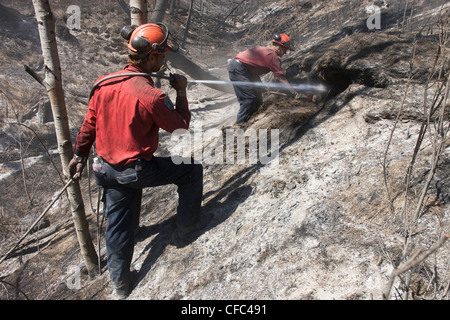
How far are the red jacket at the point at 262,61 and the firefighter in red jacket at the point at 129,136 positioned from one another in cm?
240

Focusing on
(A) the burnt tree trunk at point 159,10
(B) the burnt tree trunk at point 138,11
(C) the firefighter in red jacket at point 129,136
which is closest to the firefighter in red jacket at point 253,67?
(B) the burnt tree trunk at point 138,11

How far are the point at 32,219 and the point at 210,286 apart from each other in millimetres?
3799

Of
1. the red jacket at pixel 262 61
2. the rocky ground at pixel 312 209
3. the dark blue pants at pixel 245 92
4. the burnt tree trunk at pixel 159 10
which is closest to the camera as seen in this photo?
the rocky ground at pixel 312 209

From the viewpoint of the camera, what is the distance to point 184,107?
285cm

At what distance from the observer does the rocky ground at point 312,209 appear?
2.44 m

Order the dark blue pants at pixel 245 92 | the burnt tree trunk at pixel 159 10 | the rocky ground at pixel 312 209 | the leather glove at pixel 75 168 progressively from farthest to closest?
the burnt tree trunk at pixel 159 10 → the dark blue pants at pixel 245 92 → the leather glove at pixel 75 168 → the rocky ground at pixel 312 209

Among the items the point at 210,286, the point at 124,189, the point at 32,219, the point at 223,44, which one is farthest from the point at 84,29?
the point at 210,286

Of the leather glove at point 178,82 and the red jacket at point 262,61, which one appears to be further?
the red jacket at point 262,61

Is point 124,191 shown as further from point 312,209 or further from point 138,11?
point 138,11

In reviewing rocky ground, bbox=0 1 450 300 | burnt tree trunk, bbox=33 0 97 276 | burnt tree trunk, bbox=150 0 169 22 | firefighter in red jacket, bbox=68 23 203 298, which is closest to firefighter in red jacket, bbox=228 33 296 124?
rocky ground, bbox=0 1 450 300

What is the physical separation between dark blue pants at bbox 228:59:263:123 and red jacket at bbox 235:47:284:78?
0.29 feet

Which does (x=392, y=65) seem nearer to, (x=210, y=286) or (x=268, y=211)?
(x=268, y=211)

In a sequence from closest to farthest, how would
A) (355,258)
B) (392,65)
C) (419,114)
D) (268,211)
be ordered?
(355,258) < (268,211) < (419,114) < (392,65)

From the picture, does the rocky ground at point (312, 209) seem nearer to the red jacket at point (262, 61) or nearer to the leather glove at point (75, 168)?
the red jacket at point (262, 61)
